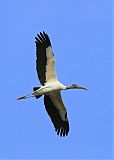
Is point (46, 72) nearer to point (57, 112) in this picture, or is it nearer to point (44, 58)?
point (44, 58)

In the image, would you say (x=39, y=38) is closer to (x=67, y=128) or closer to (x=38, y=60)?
(x=38, y=60)

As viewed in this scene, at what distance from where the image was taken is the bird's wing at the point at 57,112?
5047 cm

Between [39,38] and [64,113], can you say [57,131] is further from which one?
[39,38]

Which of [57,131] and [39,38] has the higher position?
[39,38]

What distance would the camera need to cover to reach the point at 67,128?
167 ft

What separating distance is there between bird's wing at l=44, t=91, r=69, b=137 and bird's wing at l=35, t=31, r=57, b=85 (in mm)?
910

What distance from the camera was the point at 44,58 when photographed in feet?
163

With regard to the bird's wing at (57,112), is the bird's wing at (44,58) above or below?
above

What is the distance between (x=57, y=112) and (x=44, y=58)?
8.62 feet

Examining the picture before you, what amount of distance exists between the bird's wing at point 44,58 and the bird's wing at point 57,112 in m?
0.91

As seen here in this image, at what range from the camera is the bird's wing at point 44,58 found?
49.8 meters

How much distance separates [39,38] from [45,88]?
2.15 metres

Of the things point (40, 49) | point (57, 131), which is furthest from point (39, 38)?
point (57, 131)

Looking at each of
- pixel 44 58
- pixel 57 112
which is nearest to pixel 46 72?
pixel 44 58
